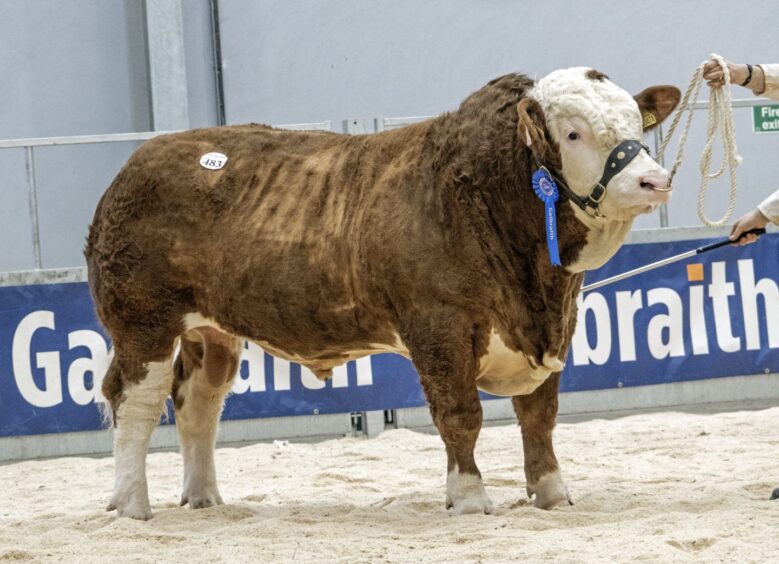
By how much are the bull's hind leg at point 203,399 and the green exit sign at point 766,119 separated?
182 inches

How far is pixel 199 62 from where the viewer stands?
11.6 meters

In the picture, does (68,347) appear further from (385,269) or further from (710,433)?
(710,433)

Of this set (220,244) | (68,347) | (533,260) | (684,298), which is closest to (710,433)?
(684,298)

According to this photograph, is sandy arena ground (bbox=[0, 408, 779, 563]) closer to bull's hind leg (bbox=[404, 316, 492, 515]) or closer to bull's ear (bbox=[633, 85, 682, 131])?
bull's hind leg (bbox=[404, 316, 492, 515])

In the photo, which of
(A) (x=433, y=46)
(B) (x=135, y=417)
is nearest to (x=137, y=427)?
(B) (x=135, y=417)

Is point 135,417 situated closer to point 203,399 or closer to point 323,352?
point 203,399

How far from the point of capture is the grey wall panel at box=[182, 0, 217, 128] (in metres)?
11.5

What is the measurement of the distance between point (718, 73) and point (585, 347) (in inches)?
133

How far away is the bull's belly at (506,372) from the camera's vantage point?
494 cm

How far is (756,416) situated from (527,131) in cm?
361

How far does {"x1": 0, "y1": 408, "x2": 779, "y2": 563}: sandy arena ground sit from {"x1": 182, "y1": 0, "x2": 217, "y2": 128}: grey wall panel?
15.4ft

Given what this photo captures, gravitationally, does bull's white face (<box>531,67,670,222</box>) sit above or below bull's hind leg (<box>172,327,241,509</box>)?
above

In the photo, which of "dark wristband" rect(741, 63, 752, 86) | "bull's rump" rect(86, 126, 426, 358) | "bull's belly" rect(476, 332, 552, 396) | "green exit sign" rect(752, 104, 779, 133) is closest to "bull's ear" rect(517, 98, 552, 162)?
"bull's rump" rect(86, 126, 426, 358)

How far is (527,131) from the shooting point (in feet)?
15.5
